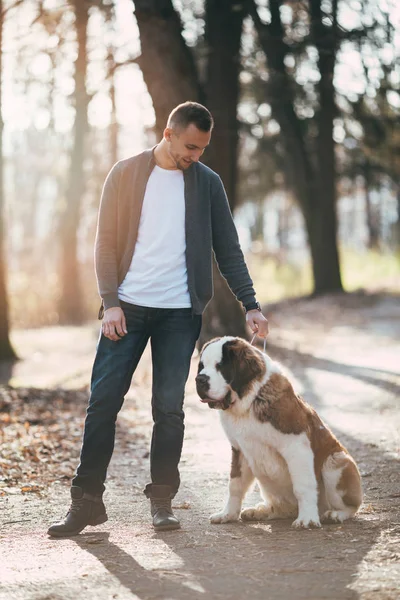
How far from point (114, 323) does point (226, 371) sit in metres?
0.72

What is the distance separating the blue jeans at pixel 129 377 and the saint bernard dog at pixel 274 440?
0.82ft

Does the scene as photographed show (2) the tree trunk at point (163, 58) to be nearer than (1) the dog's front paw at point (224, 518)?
No

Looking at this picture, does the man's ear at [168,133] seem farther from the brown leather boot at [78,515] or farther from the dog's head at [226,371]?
the brown leather boot at [78,515]

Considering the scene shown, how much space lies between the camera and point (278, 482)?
535cm

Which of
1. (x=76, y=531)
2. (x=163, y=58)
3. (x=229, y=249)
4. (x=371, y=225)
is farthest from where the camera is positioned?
(x=371, y=225)

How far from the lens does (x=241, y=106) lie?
25.1 meters

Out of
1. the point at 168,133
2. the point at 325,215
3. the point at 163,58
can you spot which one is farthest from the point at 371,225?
the point at 168,133

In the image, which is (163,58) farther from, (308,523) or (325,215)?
(325,215)

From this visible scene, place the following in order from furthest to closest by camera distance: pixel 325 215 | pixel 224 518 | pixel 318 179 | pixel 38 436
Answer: pixel 325 215, pixel 318 179, pixel 38 436, pixel 224 518

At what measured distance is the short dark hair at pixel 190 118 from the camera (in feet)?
16.9

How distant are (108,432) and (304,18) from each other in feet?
47.9

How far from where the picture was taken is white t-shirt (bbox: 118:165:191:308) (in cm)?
529

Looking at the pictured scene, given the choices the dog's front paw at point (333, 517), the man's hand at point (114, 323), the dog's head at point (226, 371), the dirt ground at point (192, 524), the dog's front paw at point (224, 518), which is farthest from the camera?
the dog's front paw at point (224, 518)

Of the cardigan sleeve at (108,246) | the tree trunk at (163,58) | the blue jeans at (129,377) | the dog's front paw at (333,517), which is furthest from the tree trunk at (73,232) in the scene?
the dog's front paw at (333,517)
